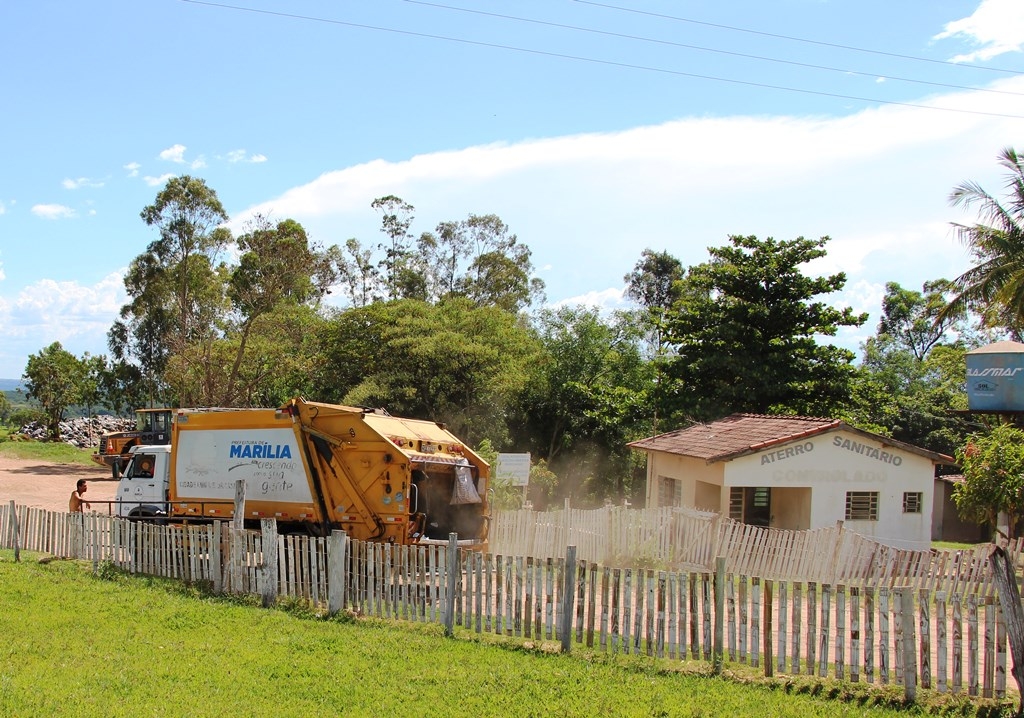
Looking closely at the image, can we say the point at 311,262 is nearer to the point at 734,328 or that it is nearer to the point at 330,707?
the point at 734,328

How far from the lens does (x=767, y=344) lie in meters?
25.7

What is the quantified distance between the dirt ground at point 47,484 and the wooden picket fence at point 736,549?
14.4 meters

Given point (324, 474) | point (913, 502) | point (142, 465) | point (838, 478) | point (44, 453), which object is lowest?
point (44, 453)

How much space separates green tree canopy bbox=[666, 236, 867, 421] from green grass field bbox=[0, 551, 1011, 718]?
17.6 m

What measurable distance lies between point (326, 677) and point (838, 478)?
48.1 ft

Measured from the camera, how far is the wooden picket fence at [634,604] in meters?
8.18

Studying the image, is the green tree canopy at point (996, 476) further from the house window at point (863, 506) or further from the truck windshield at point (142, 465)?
the truck windshield at point (142, 465)

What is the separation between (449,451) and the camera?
50.0 feet

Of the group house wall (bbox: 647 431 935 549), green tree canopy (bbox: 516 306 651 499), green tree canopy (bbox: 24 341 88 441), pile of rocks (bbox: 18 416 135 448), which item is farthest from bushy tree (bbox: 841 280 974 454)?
green tree canopy (bbox: 24 341 88 441)

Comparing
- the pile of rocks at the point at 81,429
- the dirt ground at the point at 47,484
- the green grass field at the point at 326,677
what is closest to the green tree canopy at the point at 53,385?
the pile of rocks at the point at 81,429

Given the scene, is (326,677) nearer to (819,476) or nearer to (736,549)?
(736,549)

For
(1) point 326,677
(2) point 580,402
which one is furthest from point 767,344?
(1) point 326,677

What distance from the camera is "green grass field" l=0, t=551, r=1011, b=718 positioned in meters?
7.52

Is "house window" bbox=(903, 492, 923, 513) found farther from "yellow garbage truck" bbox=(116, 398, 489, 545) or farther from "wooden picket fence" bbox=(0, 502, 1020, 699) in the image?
"yellow garbage truck" bbox=(116, 398, 489, 545)
